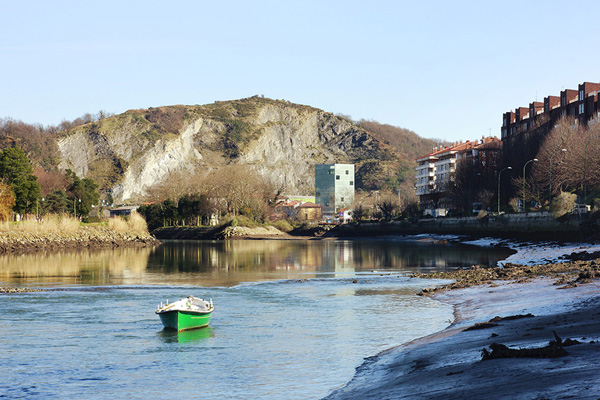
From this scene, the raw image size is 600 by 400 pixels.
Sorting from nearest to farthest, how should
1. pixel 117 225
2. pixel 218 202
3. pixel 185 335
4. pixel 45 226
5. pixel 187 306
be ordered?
1. pixel 185 335
2. pixel 187 306
3. pixel 45 226
4. pixel 117 225
5. pixel 218 202

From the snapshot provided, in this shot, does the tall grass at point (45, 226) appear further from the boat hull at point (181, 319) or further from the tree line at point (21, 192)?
the boat hull at point (181, 319)

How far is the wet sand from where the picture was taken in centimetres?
1073

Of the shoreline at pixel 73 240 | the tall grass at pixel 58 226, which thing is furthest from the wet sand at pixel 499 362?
the tall grass at pixel 58 226

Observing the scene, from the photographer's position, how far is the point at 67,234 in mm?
91625

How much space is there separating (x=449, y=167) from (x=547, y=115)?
190 feet

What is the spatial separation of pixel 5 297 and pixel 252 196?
4937 inches

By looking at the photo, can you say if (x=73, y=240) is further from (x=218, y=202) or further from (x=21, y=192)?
(x=218, y=202)

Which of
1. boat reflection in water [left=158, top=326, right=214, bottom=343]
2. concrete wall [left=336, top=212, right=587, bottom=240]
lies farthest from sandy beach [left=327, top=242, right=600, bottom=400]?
concrete wall [left=336, top=212, right=587, bottom=240]

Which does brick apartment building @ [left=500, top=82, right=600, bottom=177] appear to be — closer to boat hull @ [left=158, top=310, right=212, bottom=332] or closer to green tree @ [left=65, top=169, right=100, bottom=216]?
green tree @ [left=65, top=169, right=100, bottom=216]

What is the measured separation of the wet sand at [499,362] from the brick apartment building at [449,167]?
349ft

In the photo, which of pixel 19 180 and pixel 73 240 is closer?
pixel 73 240

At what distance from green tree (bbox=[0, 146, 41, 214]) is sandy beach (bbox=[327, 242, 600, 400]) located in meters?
89.0

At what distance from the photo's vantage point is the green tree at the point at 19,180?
99.2 meters

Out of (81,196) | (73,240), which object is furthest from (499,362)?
(81,196)
